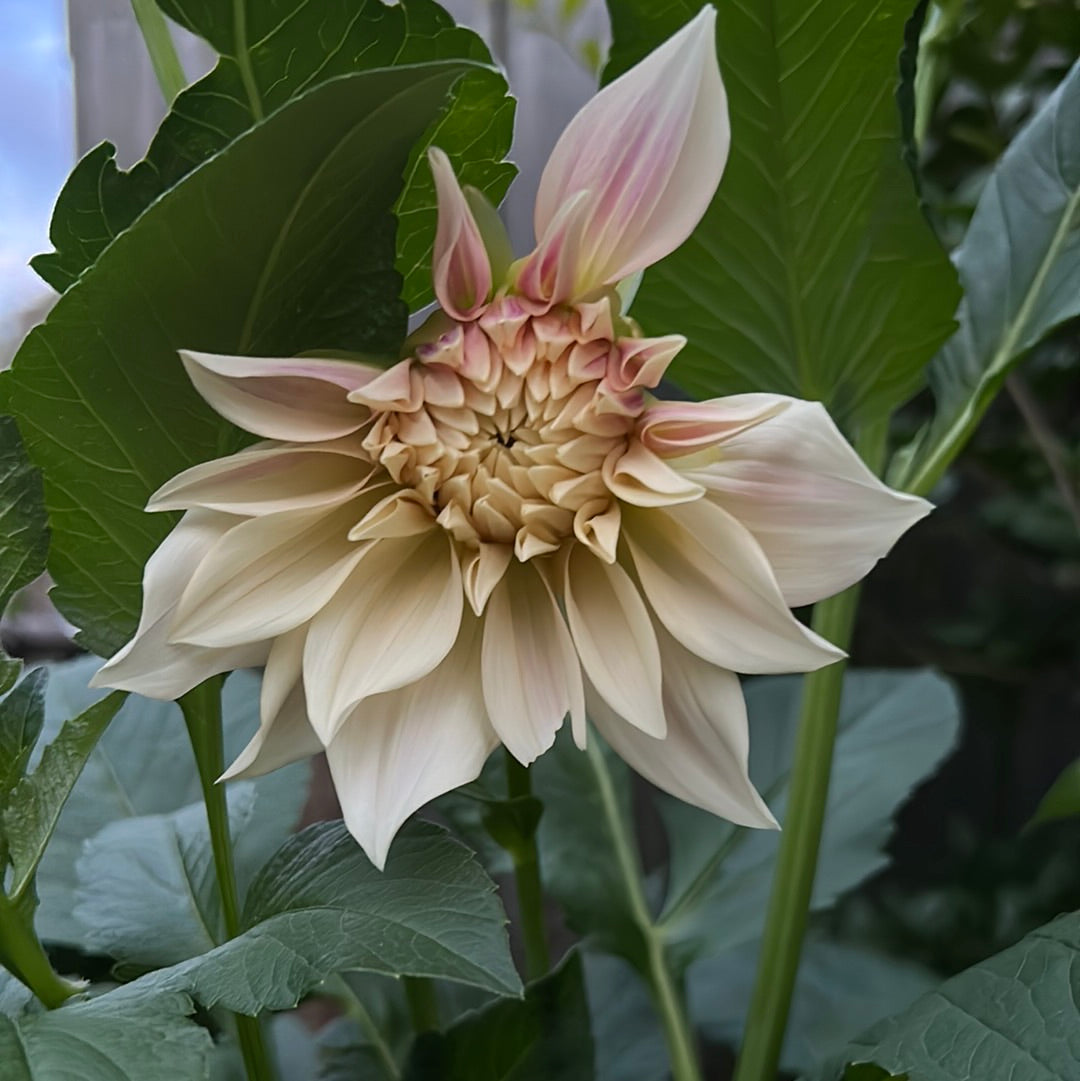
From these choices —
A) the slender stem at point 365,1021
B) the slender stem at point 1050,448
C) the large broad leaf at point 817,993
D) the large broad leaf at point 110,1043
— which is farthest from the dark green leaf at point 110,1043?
the slender stem at point 1050,448

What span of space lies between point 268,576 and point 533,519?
0.05 m

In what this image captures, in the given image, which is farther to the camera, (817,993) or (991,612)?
(991,612)

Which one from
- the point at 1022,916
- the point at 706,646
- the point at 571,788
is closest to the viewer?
the point at 706,646

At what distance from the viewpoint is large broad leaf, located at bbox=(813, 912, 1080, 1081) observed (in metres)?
0.23

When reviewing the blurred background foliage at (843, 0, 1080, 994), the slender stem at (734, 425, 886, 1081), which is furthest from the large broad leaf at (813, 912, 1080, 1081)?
the blurred background foliage at (843, 0, 1080, 994)

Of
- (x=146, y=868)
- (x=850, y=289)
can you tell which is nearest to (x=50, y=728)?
(x=146, y=868)

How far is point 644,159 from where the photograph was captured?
20 centimetres

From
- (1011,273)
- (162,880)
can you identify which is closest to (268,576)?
(162,880)

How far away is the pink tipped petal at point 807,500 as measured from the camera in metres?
0.19

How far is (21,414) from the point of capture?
218mm

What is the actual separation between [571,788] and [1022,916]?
0.97 ft

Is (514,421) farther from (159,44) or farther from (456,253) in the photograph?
(159,44)

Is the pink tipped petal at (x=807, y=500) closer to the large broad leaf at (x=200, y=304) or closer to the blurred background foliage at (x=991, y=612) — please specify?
the large broad leaf at (x=200, y=304)

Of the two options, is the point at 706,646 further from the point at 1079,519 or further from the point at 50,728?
the point at 1079,519
